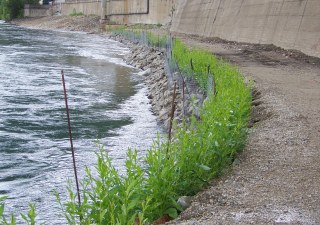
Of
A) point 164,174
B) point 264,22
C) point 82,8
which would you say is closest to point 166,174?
point 164,174

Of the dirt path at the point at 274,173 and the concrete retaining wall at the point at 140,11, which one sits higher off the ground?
the dirt path at the point at 274,173

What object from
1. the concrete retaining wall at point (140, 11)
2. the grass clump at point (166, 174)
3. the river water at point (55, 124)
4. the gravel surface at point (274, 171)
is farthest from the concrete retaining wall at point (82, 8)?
the grass clump at point (166, 174)

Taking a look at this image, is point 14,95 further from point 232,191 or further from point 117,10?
point 117,10

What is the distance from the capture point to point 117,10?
58594 mm

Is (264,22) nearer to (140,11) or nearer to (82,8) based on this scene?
(140,11)

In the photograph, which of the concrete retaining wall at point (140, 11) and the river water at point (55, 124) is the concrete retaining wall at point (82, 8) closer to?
the concrete retaining wall at point (140, 11)

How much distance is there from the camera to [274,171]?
496cm

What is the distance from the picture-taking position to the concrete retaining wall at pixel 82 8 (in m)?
65.6

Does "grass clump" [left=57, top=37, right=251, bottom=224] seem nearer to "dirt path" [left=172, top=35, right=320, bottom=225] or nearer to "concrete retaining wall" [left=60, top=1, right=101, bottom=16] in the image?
"dirt path" [left=172, top=35, right=320, bottom=225]

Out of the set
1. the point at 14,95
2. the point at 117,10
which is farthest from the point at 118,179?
the point at 117,10

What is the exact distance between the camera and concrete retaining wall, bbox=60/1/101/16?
65.6m

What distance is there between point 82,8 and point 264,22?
188 ft

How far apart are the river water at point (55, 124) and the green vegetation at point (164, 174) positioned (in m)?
0.84

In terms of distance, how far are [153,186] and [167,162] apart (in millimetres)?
328
